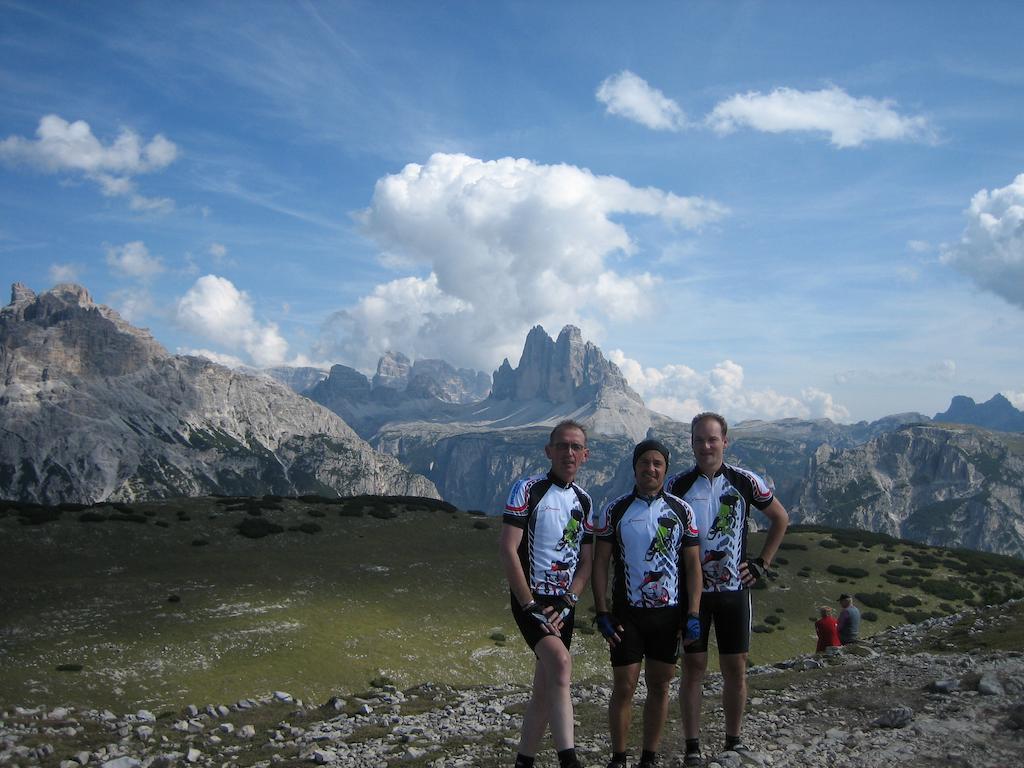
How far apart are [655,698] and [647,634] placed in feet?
3.12

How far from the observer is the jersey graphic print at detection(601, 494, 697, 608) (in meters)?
8.69

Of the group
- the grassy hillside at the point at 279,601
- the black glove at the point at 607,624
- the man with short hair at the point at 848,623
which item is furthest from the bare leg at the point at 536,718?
the man with short hair at the point at 848,623

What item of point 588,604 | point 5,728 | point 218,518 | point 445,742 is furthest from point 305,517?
point 445,742

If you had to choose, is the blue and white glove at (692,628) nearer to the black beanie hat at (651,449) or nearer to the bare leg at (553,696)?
the bare leg at (553,696)

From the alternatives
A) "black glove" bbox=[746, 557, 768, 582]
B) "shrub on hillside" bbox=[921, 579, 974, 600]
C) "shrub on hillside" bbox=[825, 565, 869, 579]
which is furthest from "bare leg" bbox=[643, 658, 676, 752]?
"shrub on hillside" bbox=[921, 579, 974, 600]

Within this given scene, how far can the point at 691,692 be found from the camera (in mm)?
9586

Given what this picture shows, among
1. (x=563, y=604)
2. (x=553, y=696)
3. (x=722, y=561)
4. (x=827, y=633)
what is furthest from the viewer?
(x=827, y=633)

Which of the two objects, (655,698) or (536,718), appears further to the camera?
(655,698)

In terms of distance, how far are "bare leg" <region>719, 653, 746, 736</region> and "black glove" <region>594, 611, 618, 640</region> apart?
213 centimetres

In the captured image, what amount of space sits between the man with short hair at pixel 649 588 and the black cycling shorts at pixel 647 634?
13 millimetres

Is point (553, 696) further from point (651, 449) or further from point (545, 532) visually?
point (651, 449)

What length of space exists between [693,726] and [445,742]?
5.82 meters

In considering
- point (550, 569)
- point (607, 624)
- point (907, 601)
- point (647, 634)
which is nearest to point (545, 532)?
point (550, 569)

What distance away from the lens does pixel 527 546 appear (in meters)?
8.58
